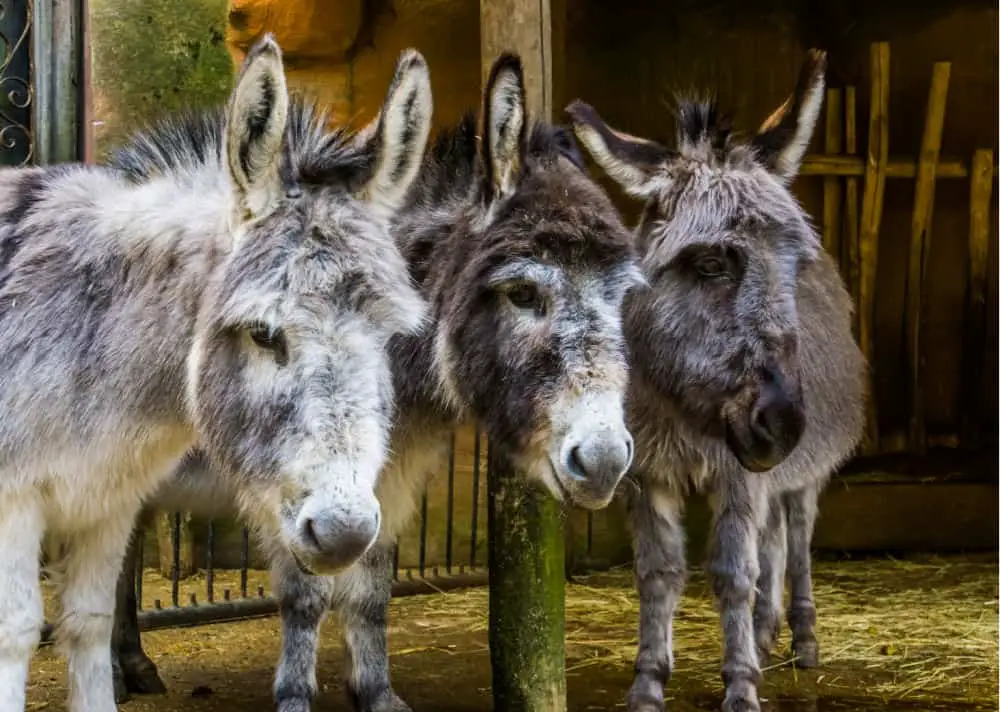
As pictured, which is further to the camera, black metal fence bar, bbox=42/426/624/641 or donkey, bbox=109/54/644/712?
black metal fence bar, bbox=42/426/624/641

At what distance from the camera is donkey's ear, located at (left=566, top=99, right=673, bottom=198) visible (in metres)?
4.98

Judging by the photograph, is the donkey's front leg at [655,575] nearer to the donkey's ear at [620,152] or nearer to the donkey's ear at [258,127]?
the donkey's ear at [620,152]

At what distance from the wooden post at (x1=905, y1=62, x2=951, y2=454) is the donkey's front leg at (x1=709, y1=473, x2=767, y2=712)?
4095mm

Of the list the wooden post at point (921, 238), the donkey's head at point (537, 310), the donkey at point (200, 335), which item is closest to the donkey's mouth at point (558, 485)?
the donkey's head at point (537, 310)

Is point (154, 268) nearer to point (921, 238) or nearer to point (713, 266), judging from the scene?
point (713, 266)

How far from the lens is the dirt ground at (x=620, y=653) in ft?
18.1

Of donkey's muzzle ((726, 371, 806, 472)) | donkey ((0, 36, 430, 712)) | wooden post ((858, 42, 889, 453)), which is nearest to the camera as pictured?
donkey ((0, 36, 430, 712))

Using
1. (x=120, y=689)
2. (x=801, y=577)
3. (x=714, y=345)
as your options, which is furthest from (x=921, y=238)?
(x=120, y=689)

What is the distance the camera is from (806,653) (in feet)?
20.3

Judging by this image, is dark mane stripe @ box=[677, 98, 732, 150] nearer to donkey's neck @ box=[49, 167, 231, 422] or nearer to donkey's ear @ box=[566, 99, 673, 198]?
donkey's ear @ box=[566, 99, 673, 198]

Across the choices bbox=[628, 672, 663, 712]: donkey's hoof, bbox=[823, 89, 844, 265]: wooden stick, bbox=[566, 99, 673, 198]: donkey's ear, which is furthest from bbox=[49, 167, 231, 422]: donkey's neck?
bbox=[823, 89, 844, 265]: wooden stick

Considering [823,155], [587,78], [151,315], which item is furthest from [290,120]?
[823,155]

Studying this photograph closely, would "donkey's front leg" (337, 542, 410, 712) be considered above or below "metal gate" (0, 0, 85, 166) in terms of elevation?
below

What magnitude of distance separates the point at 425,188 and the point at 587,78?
13.0 feet
